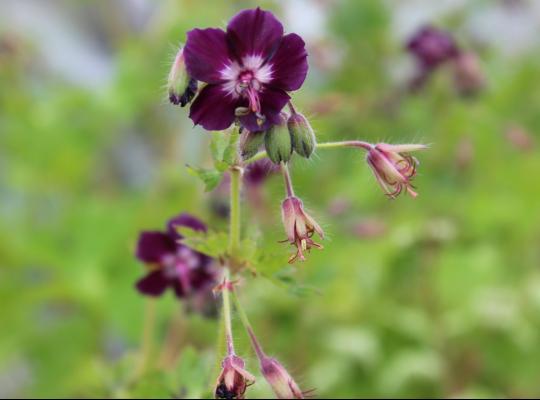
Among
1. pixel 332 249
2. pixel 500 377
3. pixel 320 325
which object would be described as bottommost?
pixel 500 377

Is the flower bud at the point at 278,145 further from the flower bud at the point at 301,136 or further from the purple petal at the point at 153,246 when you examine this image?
the purple petal at the point at 153,246

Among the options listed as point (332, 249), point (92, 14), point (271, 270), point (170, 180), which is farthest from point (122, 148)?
point (271, 270)

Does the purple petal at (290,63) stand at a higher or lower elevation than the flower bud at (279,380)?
higher

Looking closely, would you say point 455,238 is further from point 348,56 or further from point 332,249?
point 348,56

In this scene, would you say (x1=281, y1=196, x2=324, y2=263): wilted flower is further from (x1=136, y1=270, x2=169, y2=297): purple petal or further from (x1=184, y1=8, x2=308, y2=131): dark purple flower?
(x1=136, y1=270, x2=169, y2=297): purple petal

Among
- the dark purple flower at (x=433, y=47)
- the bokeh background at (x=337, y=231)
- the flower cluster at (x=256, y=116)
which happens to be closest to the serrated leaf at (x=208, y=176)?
the flower cluster at (x=256, y=116)

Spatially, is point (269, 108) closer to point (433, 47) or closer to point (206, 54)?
point (206, 54)
